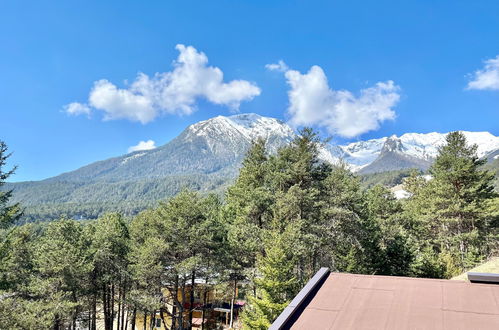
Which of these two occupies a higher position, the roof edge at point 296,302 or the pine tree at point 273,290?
the roof edge at point 296,302

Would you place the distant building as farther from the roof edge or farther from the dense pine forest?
the dense pine forest

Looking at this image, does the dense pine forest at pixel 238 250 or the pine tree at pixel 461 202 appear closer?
the dense pine forest at pixel 238 250

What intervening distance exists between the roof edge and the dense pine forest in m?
7.48

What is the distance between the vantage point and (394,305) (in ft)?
23.7

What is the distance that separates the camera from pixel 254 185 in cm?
2612

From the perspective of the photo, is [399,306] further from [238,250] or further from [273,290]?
[238,250]

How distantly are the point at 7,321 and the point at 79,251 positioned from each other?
5973 millimetres

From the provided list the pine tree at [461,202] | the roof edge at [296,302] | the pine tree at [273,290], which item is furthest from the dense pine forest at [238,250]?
the roof edge at [296,302]

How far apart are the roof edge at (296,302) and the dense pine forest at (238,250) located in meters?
7.48

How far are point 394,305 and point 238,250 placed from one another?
1701 cm

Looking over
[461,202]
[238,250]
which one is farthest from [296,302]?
[461,202]

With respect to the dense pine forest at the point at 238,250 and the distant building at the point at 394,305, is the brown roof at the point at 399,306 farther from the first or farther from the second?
the dense pine forest at the point at 238,250

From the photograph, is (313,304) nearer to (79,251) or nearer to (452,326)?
(452,326)

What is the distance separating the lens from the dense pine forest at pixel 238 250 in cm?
1805
